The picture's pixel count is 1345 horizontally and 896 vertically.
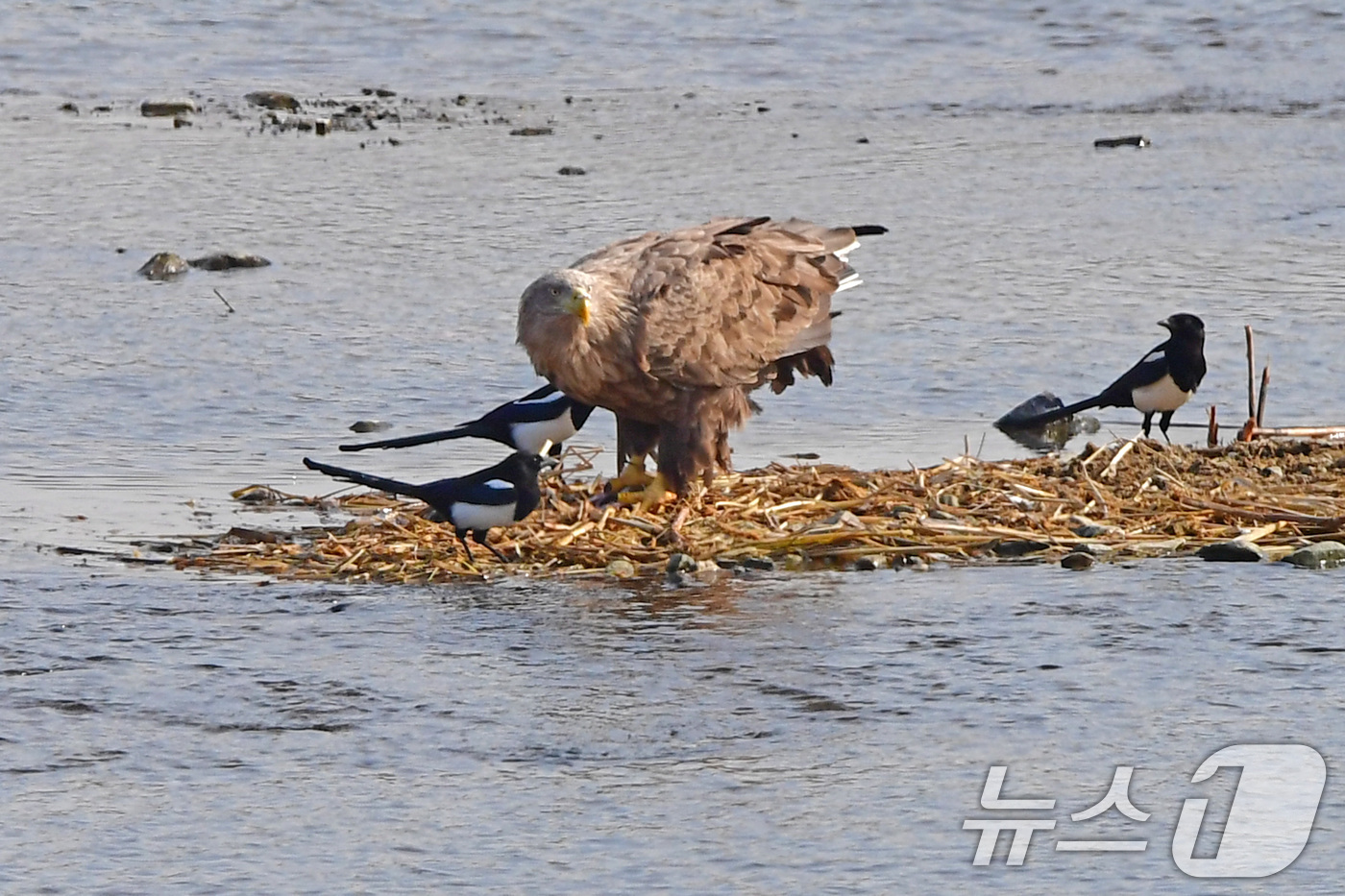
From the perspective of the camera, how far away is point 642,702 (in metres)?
5.34

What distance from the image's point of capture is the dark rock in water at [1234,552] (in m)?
6.57

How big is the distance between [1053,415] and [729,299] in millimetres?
1286

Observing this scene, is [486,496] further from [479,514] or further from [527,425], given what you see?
[527,425]

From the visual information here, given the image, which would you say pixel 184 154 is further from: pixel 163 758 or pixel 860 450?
pixel 163 758

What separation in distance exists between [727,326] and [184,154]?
6.44 m

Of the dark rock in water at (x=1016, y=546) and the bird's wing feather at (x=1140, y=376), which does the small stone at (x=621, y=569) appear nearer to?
the dark rock in water at (x=1016, y=546)

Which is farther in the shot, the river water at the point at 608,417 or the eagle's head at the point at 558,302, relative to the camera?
the eagle's head at the point at 558,302

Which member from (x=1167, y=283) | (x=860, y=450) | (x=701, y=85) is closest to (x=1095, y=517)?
(x=860, y=450)

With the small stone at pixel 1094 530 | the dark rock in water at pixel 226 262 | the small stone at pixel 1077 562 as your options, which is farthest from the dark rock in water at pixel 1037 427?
the dark rock in water at pixel 226 262

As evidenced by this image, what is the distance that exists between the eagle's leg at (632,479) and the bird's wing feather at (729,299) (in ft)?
1.04

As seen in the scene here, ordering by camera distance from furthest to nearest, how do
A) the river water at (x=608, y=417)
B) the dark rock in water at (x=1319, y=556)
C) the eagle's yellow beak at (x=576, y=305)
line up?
the eagle's yellow beak at (x=576, y=305) → the dark rock in water at (x=1319, y=556) → the river water at (x=608, y=417)

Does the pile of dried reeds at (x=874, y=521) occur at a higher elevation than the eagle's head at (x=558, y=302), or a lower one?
lower

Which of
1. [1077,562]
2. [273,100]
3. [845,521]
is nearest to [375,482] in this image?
[845,521]

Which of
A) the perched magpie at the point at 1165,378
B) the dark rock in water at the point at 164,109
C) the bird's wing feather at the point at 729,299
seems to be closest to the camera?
the bird's wing feather at the point at 729,299
